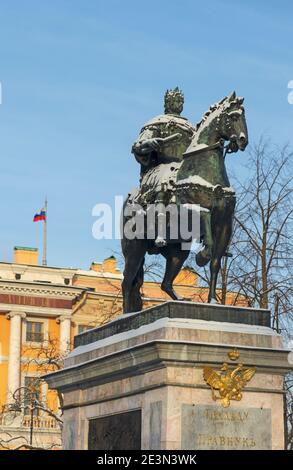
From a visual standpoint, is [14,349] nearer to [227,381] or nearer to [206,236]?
[206,236]

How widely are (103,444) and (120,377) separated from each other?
3.27 feet

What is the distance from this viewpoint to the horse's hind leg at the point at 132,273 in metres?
14.8

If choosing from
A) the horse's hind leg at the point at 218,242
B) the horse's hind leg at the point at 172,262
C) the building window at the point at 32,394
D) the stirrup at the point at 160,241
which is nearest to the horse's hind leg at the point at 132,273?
the horse's hind leg at the point at 172,262

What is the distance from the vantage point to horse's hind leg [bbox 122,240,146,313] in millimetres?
14773

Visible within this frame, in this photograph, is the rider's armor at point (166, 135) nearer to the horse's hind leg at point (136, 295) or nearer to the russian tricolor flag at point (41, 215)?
the horse's hind leg at point (136, 295)

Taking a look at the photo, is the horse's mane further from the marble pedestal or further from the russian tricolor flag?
the russian tricolor flag

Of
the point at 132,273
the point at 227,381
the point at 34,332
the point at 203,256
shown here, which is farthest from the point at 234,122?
the point at 34,332

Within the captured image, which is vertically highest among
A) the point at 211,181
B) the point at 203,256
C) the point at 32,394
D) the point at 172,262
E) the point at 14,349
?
the point at 14,349

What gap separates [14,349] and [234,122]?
1771 inches

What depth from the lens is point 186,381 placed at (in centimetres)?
1226

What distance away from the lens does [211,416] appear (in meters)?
12.3

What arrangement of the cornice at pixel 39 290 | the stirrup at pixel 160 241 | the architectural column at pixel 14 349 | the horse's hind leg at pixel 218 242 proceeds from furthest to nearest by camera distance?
the cornice at pixel 39 290, the architectural column at pixel 14 349, the stirrup at pixel 160 241, the horse's hind leg at pixel 218 242

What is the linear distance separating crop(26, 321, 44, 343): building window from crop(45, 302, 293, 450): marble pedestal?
1778 inches

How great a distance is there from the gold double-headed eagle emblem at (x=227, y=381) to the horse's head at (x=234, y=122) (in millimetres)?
2777
